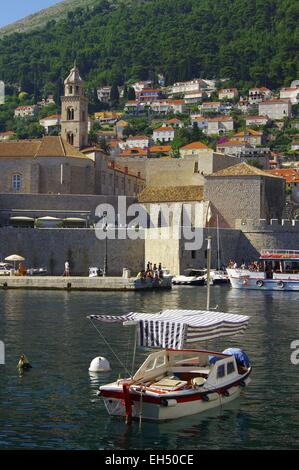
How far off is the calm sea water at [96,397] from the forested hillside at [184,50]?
477 ft

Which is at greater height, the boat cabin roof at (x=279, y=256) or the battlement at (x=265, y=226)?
the battlement at (x=265, y=226)

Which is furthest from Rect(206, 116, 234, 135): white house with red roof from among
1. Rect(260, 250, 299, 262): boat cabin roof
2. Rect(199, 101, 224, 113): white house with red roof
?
Rect(260, 250, 299, 262): boat cabin roof

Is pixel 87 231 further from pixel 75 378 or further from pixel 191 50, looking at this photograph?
pixel 191 50

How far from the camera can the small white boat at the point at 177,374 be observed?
54.7ft

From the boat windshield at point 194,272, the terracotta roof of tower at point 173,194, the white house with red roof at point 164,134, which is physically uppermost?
the white house with red roof at point 164,134

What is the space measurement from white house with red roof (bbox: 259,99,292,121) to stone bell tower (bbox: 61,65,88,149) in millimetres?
84113

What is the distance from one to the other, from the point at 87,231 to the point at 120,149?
8184 centimetres

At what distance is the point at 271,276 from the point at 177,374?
30.3 metres

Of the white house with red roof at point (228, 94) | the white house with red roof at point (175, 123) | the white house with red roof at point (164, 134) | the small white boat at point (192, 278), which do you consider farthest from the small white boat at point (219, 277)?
the white house with red roof at point (228, 94)

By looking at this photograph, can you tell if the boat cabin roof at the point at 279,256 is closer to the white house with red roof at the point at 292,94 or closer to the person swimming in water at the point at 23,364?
the person swimming in water at the point at 23,364

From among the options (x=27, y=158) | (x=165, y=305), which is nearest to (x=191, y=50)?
(x=27, y=158)

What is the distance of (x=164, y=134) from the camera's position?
14612 cm

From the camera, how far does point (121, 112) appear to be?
171 metres

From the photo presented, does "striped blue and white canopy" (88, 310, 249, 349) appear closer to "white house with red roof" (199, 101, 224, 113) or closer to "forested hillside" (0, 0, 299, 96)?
"white house with red roof" (199, 101, 224, 113)
